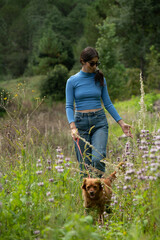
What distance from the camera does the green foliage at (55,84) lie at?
18947 mm

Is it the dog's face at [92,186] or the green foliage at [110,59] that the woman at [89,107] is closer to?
the dog's face at [92,186]

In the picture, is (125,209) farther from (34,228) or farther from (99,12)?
(99,12)

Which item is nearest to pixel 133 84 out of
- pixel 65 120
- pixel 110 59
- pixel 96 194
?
pixel 110 59

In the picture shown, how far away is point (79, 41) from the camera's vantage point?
38.1 meters

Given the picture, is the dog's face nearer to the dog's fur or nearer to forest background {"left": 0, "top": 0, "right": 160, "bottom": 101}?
the dog's fur

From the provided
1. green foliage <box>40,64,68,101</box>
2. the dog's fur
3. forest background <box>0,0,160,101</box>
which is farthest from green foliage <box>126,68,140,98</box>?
the dog's fur

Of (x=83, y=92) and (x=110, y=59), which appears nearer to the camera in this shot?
(x=83, y=92)

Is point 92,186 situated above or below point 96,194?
above

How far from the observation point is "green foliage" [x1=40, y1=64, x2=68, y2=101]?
62.2 feet

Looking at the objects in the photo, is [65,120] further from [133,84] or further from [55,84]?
[133,84]

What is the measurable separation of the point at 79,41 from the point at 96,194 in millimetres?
35926

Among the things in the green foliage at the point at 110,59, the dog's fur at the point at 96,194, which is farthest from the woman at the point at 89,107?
the green foliage at the point at 110,59

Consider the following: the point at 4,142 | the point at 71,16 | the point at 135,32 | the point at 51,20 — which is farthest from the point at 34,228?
the point at 71,16

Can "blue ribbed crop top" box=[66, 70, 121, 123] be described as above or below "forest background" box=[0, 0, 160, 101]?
below
